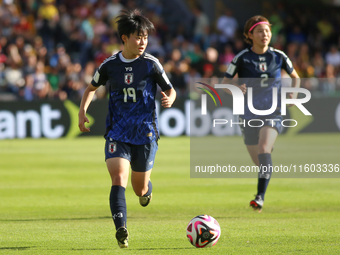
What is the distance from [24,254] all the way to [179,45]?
1787 centimetres

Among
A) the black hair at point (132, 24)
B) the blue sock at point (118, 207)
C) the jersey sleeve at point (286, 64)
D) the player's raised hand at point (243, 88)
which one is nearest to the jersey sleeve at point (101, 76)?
the black hair at point (132, 24)

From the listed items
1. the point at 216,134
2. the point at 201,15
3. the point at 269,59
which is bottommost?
the point at 216,134

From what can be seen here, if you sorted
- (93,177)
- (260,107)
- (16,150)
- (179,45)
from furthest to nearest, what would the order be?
1. (179,45)
2. (16,150)
3. (93,177)
4. (260,107)

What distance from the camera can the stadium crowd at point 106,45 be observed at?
1930 centimetres

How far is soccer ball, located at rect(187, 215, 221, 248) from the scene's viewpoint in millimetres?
5570

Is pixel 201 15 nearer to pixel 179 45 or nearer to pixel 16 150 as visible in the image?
pixel 179 45

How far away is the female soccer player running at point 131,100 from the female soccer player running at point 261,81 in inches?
86.2

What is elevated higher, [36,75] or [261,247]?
[36,75]

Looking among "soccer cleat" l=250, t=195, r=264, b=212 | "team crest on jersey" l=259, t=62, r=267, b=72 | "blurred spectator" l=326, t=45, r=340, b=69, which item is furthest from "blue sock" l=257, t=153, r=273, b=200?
"blurred spectator" l=326, t=45, r=340, b=69

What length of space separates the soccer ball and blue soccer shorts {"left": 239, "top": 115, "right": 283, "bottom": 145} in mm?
2577

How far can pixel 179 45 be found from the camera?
22.6 meters

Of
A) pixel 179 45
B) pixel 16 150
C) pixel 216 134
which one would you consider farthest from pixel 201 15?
pixel 16 150

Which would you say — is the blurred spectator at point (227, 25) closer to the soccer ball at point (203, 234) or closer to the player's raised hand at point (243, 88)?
the player's raised hand at point (243, 88)

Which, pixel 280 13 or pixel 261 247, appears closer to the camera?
pixel 261 247
